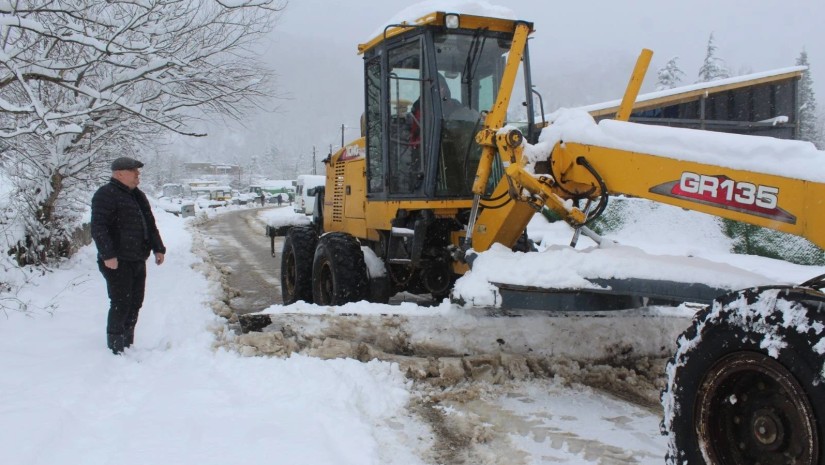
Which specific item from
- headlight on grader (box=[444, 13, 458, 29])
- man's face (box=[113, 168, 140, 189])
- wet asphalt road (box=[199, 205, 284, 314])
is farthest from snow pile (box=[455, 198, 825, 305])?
wet asphalt road (box=[199, 205, 284, 314])

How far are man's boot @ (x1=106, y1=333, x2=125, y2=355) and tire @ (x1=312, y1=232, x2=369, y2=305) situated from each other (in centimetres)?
188

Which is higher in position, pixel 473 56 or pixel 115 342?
pixel 473 56

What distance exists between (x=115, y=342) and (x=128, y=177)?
132cm

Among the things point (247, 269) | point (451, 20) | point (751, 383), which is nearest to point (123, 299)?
point (451, 20)

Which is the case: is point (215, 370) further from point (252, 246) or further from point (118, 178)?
point (252, 246)

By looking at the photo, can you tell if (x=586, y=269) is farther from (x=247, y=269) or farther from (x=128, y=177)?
(x=247, y=269)

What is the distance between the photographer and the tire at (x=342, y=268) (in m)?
6.02

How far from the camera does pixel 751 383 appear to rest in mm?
2477

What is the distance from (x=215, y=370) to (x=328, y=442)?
1462mm

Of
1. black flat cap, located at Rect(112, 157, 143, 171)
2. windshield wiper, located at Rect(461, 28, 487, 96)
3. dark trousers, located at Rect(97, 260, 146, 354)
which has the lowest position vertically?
dark trousers, located at Rect(97, 260, 146, 354)

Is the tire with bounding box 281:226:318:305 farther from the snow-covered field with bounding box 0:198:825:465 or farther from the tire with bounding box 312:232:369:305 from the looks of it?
the snow-covered field with bounding box 0:198:825:465

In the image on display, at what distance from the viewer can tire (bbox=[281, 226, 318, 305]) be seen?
7718 millimetres

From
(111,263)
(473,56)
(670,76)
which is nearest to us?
(111,263)

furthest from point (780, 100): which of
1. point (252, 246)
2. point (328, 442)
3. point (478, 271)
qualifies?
point (328, 442)
